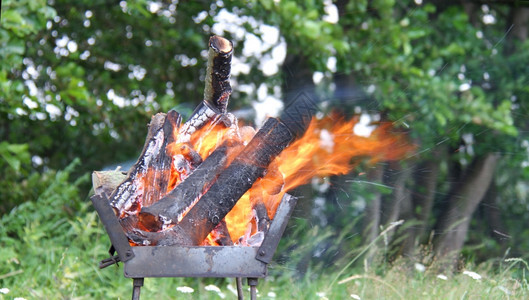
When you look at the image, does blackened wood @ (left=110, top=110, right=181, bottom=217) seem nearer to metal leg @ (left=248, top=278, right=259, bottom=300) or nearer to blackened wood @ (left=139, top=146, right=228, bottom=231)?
blackened wood @ (left=139, top=146, right=228, bottom=231)

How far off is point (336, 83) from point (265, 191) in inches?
145

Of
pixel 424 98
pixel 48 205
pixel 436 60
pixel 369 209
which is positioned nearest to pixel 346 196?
pixel 369 209

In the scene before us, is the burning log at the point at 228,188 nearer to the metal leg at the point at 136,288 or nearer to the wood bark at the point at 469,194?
the metal leg at the point at 136,288

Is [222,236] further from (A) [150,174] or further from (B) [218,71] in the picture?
(B) [218,71]

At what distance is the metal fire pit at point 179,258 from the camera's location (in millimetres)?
2174

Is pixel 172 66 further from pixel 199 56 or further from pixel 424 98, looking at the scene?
pixel 424 98

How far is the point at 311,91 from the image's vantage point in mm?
5711

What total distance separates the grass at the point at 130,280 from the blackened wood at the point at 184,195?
0.69 m

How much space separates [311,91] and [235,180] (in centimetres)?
339

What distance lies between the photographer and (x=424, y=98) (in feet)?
17.5

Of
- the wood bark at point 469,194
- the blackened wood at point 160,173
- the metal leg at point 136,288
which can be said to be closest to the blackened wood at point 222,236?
the blackened wood at point 160,173

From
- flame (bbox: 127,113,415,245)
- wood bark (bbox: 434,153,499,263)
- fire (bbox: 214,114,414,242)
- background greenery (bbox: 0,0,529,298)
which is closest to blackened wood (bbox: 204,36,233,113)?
flame (bbox: 127,113,415,245)

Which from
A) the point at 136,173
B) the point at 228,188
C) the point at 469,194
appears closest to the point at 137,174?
the point at 136,173

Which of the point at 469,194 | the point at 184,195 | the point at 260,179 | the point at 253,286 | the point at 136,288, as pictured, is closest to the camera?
the point at 136,288
